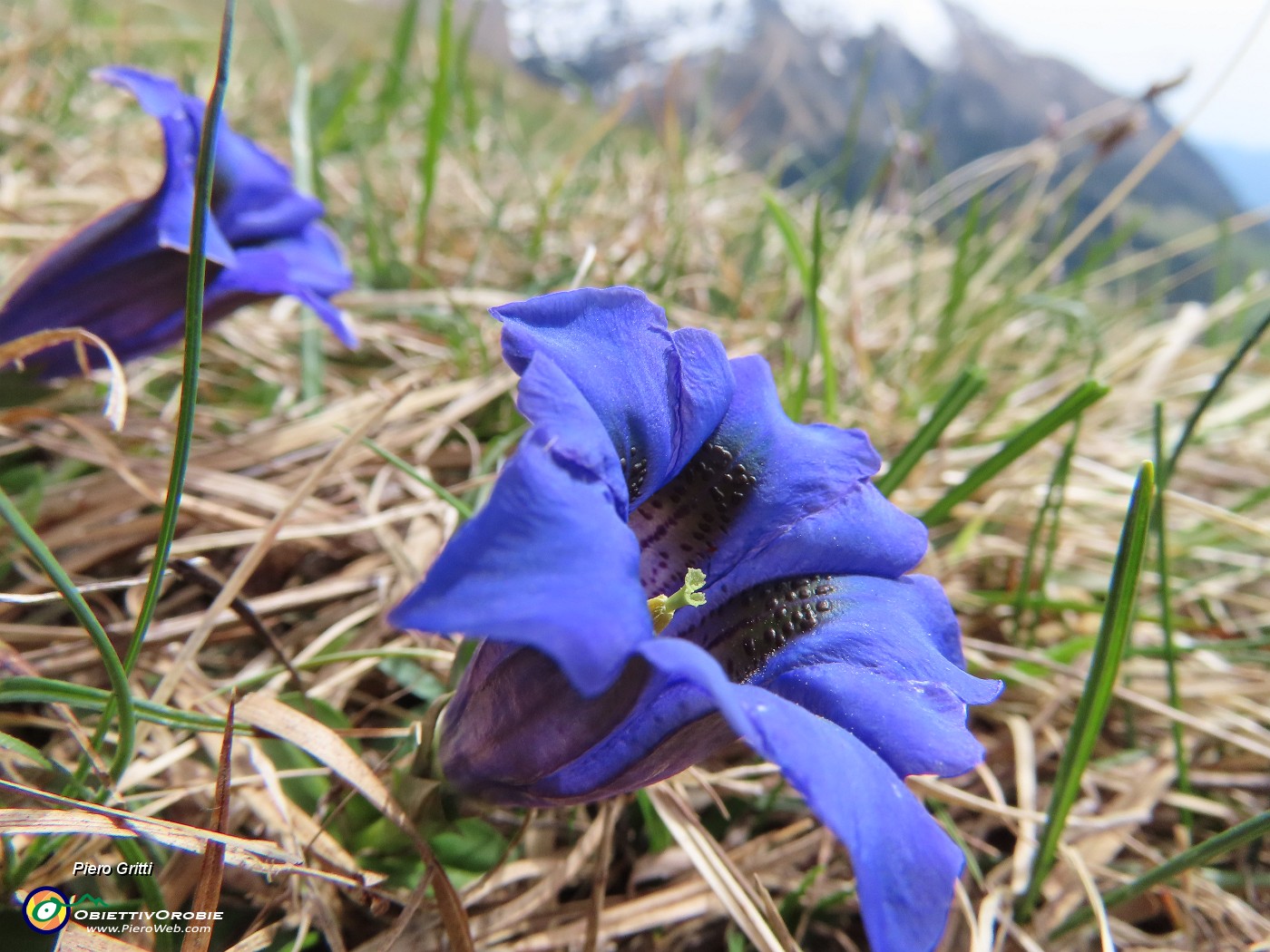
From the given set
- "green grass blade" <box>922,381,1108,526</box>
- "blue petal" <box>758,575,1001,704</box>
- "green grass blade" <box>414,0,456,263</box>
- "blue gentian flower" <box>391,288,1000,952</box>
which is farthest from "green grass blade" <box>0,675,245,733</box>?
"green grass blade" <box>414,0,456,263</box>

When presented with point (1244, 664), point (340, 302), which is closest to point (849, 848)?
point (1244, 664)

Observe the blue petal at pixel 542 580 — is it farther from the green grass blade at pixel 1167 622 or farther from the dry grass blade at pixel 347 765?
the green grass blade at pixel 1167 622

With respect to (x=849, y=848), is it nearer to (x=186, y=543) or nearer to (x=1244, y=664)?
(x=186, y=543)

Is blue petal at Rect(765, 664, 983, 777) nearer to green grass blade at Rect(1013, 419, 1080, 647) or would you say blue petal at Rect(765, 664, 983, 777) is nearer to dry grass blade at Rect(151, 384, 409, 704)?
dry grass blade at Rect(151, 384, 409, 704)

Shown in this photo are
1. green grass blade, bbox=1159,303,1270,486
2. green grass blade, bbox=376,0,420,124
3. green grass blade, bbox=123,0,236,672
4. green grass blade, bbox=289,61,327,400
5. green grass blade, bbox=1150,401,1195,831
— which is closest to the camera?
green grass blade, bbox=123,0,236,672

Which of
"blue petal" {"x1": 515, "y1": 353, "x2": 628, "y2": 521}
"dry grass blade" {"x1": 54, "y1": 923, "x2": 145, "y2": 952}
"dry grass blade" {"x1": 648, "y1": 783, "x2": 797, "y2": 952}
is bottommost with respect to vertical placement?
"dry grass blade" {"x1": 648, "y1": 783, "x2": 797, "y2": 952}
